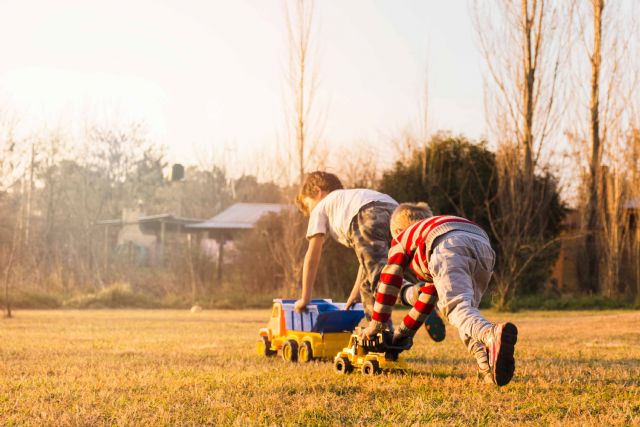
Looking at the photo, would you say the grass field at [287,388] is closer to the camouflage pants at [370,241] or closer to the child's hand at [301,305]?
the child's hand at [301,305]

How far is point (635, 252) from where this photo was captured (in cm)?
1773

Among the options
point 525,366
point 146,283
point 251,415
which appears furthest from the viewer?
point 146,283

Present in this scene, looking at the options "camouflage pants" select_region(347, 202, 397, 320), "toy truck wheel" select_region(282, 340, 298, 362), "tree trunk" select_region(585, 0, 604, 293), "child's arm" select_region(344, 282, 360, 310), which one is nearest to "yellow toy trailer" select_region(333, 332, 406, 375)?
"camouflage pants" select_region(347, 202, 397, 320)

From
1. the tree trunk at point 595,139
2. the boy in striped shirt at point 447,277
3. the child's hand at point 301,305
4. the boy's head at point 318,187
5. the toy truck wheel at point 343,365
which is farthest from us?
the tree trunk at point 595,139

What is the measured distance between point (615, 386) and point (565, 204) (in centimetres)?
1539

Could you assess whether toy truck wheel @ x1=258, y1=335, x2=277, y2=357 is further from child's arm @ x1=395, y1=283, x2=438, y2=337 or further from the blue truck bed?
child's arm @ x1=395, y1=283, x2=438, y2=337

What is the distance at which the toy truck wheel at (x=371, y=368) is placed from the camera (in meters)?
5.10

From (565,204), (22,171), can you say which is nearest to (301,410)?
(565,204)

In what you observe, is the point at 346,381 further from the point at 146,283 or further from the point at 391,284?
the point at 146,283

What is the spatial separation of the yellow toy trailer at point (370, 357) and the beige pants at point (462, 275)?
2.46 ft

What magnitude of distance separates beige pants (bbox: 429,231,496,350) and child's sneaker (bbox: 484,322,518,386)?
0.77ft

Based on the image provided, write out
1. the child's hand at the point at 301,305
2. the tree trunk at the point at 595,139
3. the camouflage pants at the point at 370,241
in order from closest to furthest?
the camouflage pants at the point at 370,241
the child's hand at the point at 301,305
the tree trunk at the point at 595,139

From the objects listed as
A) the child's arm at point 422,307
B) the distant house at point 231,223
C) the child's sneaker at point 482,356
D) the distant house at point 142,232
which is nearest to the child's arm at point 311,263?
the child's arm at point 422,307

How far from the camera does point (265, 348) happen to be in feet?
22.0
